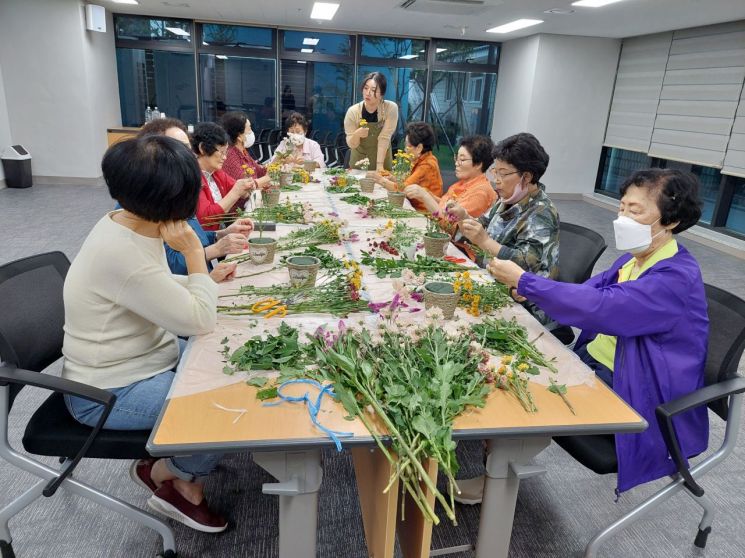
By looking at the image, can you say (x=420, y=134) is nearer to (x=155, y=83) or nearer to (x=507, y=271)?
(x=507, y=271)

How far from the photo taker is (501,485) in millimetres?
1420

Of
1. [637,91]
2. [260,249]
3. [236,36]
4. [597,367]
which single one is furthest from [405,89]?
[597,367]

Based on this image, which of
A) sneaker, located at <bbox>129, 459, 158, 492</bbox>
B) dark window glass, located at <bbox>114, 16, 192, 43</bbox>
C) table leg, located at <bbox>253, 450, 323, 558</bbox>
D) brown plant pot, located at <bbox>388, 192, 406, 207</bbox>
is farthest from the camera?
dark window glass, located at <bbox>114, 16, 192, 43</bbox>

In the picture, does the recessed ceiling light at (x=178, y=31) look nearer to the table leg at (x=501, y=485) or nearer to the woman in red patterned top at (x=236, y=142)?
the woman in red patterned top at (x=236, y=142)

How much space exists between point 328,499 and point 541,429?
114 centimetres

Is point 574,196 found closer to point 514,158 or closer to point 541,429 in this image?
point 514,158

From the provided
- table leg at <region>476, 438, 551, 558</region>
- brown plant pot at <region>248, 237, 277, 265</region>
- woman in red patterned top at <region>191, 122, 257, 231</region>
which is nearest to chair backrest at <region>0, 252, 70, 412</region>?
brown plant pot at <region>248, 237, 277, 265</region>

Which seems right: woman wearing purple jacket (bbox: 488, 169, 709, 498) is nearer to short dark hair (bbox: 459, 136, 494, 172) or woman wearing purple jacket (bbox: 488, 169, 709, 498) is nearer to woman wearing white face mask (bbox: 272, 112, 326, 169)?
short dark hair (bbox: 459, 136, 494, 172)

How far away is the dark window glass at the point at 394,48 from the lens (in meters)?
9.72

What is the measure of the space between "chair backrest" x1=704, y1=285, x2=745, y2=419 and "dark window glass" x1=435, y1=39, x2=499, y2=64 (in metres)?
9.30

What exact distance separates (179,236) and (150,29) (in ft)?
30.4

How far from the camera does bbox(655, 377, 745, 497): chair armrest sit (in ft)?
4.76

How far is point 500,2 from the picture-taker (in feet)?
19.7

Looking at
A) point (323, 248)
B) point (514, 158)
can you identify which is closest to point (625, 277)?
point (514, 158)
